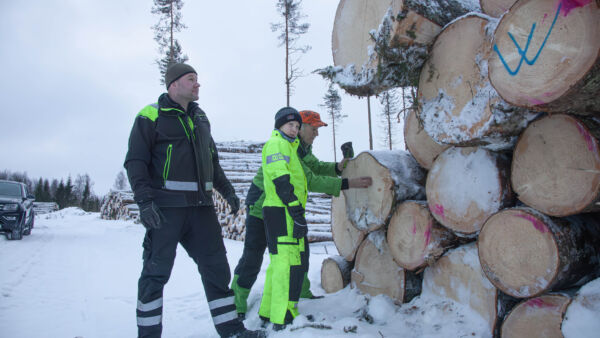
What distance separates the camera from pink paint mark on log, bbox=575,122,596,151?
5.58 feet

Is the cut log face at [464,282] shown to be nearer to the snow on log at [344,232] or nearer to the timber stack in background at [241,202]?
the snow on log at [344,232]

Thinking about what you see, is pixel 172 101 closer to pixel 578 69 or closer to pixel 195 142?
pixel 195 142

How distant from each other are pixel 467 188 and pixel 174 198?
2.04 metres

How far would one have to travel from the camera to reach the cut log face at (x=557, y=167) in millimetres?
1724

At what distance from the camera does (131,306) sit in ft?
13.3

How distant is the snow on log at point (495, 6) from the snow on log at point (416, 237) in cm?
136

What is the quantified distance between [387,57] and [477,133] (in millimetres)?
825

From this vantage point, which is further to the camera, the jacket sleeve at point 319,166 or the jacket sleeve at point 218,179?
the jacket sleeve at point 319,166

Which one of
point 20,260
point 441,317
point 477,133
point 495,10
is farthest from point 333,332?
point 20,260

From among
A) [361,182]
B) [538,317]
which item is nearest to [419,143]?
[361,182]

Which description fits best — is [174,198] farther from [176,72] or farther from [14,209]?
[14,209]

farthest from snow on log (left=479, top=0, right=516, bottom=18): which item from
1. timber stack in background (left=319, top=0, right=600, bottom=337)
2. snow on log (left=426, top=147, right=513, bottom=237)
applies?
snow on log (left=426, top=147, right=513, bottom=237)

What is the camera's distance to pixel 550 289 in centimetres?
189

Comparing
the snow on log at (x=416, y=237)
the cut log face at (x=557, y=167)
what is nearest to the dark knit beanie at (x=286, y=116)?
the snow on log at (x=416, y=237)
